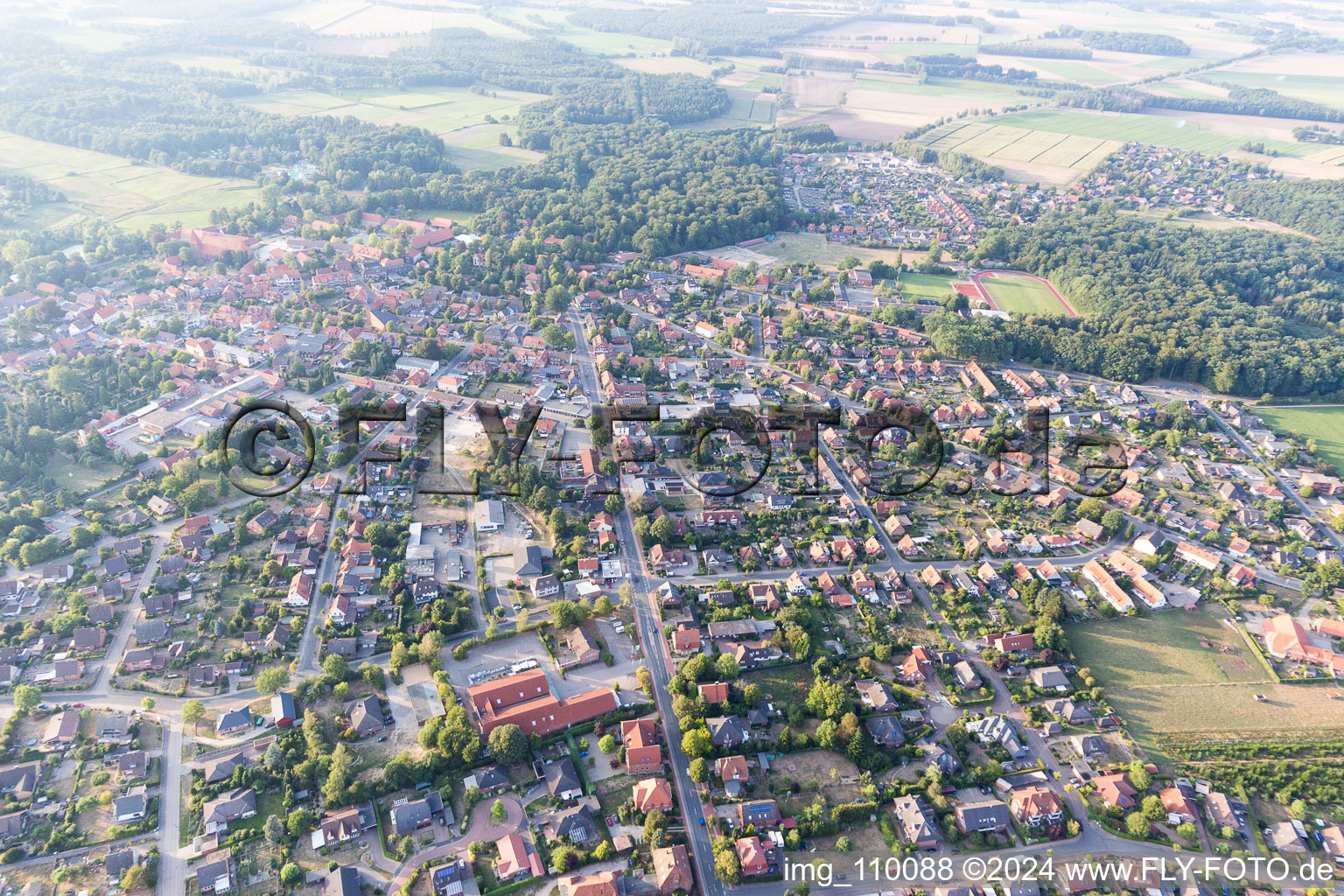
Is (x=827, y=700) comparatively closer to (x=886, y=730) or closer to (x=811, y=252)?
(x=886, y=730)

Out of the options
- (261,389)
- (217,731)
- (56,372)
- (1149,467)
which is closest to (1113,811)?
(1149,467)

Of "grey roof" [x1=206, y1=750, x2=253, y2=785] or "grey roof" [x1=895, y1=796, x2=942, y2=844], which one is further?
"grey roof" [x1=206, y1=750, x2=253, y2=785]

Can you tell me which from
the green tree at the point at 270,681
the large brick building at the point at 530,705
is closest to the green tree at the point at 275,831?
the green tree at the point at 270,681

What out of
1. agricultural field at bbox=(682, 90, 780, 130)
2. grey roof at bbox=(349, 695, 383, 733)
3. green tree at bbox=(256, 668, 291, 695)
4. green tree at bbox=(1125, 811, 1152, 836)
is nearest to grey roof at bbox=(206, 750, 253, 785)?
green tree at bbox=(256, 668, 291, 695)

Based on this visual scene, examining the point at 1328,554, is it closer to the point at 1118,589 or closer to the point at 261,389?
the point at 1118,589

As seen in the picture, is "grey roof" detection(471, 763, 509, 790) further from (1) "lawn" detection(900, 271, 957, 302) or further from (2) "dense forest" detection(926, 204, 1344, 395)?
(1) "lawn" detection(900, 271, 957, 302)

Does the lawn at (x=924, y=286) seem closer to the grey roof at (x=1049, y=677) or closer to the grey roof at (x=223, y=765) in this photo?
the grey roof at (x=1049, y=677)

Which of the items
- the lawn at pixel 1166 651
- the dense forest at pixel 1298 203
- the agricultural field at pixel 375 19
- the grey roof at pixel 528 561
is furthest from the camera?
the agricultural field at pixel 375 19
